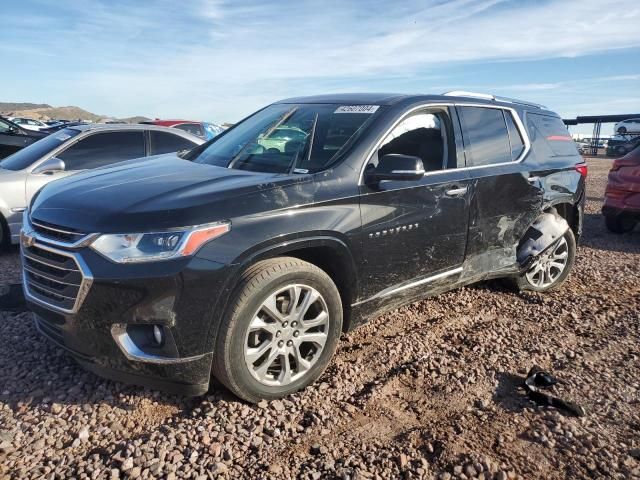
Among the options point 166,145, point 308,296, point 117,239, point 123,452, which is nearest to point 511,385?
point 308,296

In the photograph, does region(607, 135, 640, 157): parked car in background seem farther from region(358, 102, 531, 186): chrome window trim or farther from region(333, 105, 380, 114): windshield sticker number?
region(333, 105, 380, 114): windshield sticker number

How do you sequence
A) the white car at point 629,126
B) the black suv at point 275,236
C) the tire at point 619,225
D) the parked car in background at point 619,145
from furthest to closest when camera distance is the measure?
1. the white car at point 629,126
2. the parked car in background at point 619,145
3. the tire at point 619,225
4. the black suv at point 275,236

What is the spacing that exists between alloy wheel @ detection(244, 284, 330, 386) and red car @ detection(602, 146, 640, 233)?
243 inches

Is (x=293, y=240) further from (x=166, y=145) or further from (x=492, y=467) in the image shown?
(x=166, y=145)

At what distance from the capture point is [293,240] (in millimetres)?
2875

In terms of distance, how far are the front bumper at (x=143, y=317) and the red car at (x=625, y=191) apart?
6856mm

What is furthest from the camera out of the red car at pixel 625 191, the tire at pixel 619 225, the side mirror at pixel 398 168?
the tire at pixel 619 225

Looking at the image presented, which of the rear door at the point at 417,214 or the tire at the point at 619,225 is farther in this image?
the tire at the point at 619,225

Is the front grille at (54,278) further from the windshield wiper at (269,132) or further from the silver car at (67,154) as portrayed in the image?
the silver car at (67,154)

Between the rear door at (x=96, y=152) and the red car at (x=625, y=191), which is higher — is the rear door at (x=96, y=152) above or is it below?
above

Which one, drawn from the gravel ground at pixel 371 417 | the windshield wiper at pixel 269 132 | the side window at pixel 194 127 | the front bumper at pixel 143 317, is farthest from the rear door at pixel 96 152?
the side window at pixel 194 127

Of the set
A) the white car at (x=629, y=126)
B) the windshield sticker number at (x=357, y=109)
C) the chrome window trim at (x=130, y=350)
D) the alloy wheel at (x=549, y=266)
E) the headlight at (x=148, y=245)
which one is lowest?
the alloy wheel at (x=549, y=266)

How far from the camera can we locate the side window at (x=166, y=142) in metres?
6.95

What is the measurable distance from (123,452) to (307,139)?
2.28 m
